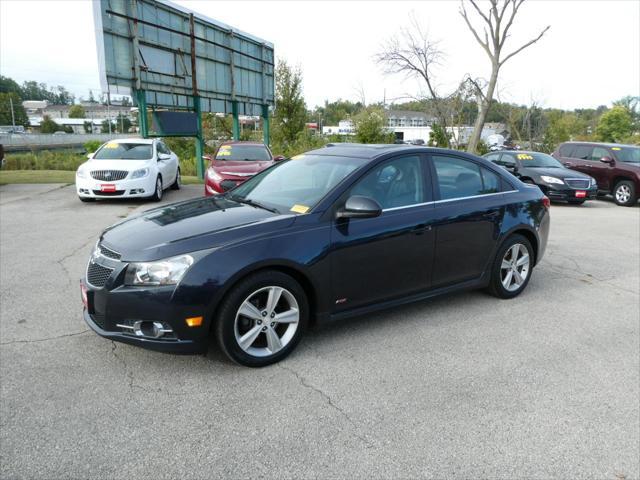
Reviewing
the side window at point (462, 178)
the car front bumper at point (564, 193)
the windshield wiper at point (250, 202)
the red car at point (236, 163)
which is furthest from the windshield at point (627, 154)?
the windshield wiper at point (250, 202)

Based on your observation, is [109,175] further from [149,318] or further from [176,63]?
[149,318]

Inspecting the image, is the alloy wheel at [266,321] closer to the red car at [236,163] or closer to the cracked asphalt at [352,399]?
the cracked asphalt at [352,399]

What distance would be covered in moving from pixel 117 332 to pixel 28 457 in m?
0.95

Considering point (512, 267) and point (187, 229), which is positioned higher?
point (187, 229)

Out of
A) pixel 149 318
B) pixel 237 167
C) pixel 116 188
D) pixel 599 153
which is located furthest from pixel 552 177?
pixel 149 318

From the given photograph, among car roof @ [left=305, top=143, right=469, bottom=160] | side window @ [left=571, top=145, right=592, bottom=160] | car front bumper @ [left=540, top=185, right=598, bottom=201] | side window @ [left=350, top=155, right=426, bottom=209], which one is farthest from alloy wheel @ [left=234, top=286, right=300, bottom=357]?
side window @ [left=571, top=145, right=592, bottom=160]

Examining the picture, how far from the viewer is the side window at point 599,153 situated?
15136 millimetres

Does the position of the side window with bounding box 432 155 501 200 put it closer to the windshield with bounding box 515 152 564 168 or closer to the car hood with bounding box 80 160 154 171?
the car hood with bounding box 80 160 154 171

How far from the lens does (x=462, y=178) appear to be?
15.5 ft

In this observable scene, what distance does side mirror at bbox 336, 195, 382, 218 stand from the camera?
3.65 meters

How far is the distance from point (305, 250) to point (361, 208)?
0.53 metres

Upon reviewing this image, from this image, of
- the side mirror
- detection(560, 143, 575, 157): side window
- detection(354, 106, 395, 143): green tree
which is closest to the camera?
the side mirror

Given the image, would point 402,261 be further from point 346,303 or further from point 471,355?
point 471,355

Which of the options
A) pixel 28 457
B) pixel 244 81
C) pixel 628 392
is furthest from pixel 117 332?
pixel 244 81
